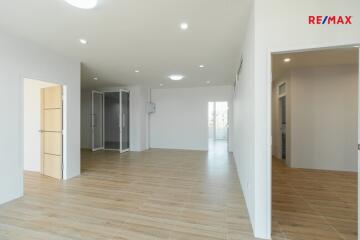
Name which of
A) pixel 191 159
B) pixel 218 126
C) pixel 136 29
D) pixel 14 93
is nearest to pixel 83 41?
pixel 136 29

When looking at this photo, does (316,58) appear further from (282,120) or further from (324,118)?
(282,120)

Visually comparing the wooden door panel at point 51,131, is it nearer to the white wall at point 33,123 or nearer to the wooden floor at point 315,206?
the white wall at point 33,123

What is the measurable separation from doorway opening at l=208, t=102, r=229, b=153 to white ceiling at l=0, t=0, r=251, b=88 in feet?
12.3

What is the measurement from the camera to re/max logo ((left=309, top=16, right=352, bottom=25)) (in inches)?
73.8

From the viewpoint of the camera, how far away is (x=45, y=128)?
431cm

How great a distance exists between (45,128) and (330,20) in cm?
558

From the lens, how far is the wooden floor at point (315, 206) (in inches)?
84.7

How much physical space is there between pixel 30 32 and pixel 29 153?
3.28m

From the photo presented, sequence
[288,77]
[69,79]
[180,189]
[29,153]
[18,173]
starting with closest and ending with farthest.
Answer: [18,173] → [180,189] → [69,79] → [29,153] → [288,77]

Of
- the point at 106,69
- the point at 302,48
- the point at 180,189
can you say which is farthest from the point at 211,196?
the point at 106,69

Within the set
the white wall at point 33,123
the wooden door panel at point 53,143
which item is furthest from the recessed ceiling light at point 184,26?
the white wall at point 33,123

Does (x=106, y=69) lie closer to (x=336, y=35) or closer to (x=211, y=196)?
(x=211, y=196)

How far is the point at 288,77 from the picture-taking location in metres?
5.07

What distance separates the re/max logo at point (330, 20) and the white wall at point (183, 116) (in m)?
5.63
